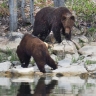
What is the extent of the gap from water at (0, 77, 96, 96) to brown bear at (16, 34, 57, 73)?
2.32 feet

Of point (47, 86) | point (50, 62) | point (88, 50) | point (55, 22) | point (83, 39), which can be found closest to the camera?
point (47, 86)

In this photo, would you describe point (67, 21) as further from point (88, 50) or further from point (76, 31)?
point (76, 31)

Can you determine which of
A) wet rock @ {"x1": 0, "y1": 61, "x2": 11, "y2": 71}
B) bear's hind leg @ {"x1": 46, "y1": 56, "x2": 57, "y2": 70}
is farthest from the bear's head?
wet rock @ {"x1": 0, "y1": 61, "x2": 11, "y2": 71}

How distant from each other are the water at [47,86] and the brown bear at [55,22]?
3396 mm

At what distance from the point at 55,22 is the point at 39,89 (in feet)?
20.8

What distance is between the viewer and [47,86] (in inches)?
603

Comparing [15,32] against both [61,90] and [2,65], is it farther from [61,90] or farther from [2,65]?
[61,90]

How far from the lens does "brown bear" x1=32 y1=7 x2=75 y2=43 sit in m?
20.1

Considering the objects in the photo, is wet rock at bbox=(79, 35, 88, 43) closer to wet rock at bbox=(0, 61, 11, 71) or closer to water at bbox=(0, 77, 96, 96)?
wet rock at bbox=(0, 61, 11, 71)

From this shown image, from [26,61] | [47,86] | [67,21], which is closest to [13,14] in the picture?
[67,21]

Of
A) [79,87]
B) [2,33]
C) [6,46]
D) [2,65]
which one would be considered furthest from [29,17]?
[79,87]

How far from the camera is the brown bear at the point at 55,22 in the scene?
20.1 m

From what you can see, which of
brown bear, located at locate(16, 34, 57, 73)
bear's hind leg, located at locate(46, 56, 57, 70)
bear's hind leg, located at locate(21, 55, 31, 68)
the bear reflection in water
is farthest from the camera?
bear's hind leg, located at locate(21, 55, 31, 68)

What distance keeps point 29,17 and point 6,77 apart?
782 centimetres
